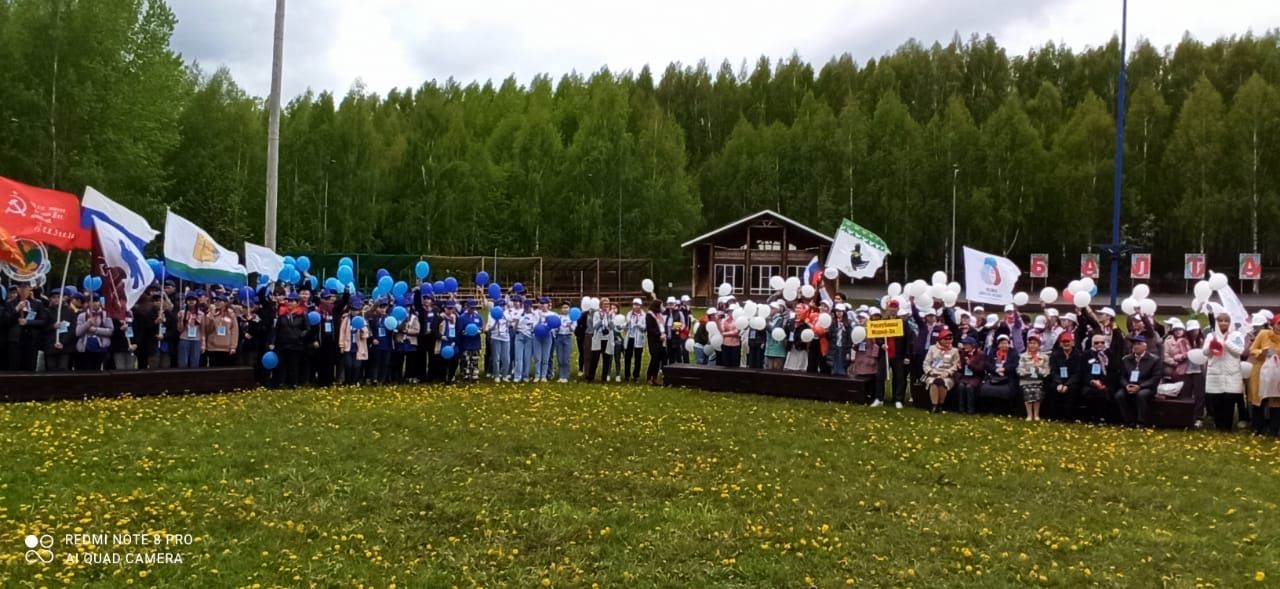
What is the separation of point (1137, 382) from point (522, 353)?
10293 millimetres

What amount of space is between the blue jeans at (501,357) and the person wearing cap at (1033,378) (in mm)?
8988

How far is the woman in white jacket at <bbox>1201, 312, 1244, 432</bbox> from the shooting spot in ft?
40.4

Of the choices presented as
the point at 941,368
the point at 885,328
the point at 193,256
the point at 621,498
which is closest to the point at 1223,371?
the point at 941,368

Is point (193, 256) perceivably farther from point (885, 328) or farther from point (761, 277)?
point (761, 277)

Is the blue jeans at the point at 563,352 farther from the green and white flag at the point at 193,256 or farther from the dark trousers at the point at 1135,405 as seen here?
the dark trousers at the point at 1135,405

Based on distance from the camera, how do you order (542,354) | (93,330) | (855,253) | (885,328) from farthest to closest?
(542,354), (855,253), (885,328), (93,330)

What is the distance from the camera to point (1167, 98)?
64250 millimetres

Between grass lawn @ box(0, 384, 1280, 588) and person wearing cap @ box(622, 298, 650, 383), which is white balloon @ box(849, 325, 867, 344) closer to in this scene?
grass lawn @ box(0, 384, 1280, 588)

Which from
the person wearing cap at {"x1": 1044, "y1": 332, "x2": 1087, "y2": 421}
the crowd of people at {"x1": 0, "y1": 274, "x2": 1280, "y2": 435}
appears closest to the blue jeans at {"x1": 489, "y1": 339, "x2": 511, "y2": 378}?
the crowd of people at {"x1": 0, "y1": 274, "x2": 1280, "y2": 435}

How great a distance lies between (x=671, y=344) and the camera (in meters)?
17.5

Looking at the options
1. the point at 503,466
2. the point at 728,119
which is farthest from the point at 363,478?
the point at 728,119

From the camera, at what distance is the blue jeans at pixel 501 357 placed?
1680 centimetres

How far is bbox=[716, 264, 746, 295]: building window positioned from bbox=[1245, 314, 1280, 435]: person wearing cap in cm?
3628

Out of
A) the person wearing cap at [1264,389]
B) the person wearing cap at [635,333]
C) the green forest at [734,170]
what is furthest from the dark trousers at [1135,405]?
the green forest at [734,170]
